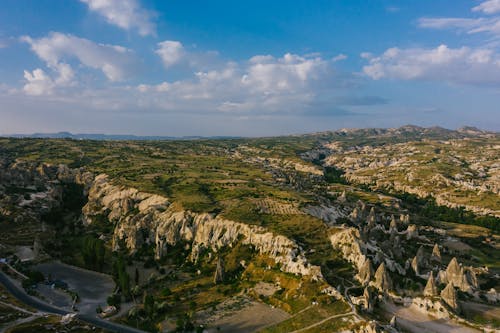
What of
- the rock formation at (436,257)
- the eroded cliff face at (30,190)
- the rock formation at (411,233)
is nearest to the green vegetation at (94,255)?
the eroded cliff face at (30,190)

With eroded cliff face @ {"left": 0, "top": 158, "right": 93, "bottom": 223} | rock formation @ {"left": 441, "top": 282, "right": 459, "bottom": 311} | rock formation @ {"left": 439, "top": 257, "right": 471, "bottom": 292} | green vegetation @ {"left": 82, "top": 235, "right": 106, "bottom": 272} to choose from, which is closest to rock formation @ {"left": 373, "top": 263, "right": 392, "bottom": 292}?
rock formation @ {"left": 441, "top": 282, "right": 459, "bottom": 311}

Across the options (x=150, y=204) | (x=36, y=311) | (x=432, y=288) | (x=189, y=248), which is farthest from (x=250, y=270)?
(x=150, y=204)

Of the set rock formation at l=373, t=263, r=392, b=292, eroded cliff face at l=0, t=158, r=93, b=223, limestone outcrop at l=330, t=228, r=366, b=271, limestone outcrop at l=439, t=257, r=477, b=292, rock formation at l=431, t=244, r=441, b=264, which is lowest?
rock formation at l=431, t=244, r=441, b=264

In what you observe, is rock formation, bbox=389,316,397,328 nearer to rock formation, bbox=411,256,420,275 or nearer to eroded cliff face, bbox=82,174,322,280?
eroded cliff face, bbox=82,174,322,280

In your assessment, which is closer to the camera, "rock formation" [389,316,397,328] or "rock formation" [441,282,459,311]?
"rock formation" [389,316,397,328]

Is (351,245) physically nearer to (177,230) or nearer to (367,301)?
(367,301)

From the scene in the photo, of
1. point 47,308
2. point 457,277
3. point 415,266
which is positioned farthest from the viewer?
point 415,266

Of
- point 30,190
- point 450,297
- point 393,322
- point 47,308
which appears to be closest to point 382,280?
point 393,322
